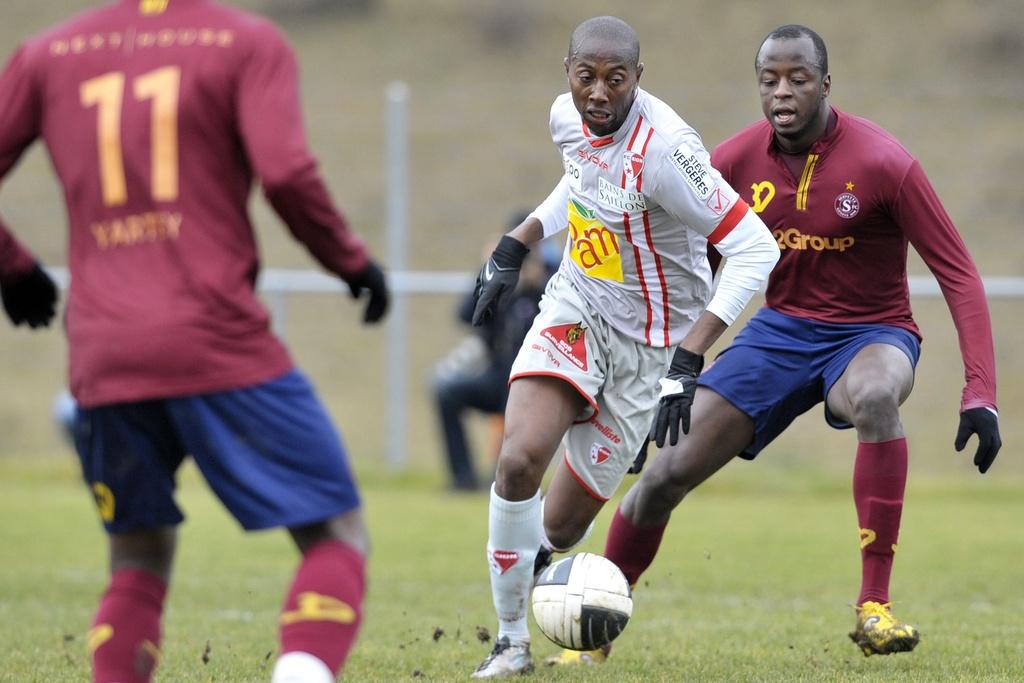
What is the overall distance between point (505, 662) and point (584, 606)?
41cm

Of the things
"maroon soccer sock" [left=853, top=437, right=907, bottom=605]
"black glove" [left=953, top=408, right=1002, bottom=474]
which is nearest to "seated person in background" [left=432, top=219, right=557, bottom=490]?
"maroon soccer sock" [left=853, top=437, right=907, bottom=605]

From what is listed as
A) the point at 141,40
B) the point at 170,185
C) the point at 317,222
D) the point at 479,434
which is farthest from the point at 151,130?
the point at 479,434

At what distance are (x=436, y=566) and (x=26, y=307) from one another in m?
4.96

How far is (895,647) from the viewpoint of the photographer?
17.7 feet

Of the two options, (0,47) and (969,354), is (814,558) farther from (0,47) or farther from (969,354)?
(0,47)

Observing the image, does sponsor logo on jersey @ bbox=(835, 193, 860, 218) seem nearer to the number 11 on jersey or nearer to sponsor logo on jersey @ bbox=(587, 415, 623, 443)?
sponsor logo on jersey @ bbox=(587, 415, 623, 443)

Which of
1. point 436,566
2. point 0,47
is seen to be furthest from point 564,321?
point 0,47

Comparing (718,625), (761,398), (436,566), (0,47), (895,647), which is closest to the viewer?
(895,647)

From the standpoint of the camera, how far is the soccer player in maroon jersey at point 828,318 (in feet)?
18.4

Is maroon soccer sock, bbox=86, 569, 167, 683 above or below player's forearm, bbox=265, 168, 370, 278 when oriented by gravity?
below

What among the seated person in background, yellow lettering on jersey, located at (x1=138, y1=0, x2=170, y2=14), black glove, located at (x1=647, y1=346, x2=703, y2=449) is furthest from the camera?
the seated person in background

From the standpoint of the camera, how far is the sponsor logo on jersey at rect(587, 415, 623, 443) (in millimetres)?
5680

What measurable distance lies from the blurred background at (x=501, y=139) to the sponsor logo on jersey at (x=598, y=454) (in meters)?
7.54

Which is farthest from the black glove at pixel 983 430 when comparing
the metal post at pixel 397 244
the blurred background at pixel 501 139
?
the metal post at pixel 397 244
